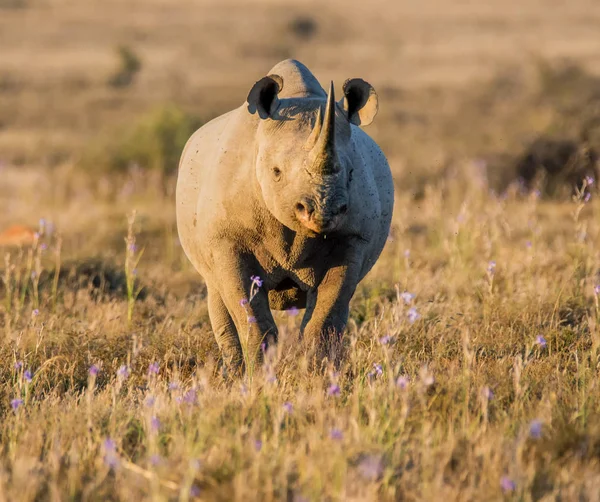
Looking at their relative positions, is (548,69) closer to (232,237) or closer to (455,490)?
(232,237)

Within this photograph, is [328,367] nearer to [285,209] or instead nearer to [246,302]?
[246,302]

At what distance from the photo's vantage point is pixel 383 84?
43.7 m

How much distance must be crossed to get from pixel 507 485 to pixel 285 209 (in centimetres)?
214

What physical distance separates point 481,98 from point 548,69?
8173 millimetres

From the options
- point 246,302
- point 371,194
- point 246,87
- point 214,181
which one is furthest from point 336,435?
point 246,87

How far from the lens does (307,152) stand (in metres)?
5.37

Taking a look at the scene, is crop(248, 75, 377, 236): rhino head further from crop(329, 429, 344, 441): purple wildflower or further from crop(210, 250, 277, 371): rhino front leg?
crop(329, 429, 344, 441): purple wildflower

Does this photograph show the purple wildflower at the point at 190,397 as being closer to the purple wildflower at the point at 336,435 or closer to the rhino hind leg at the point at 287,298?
the purple wildflower at the point at 336,435

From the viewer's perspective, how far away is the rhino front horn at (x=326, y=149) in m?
5.22

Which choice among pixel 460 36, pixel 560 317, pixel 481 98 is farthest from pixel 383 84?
pixel 560 317

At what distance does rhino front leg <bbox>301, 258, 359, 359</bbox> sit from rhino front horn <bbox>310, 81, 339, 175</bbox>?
0.91 meters

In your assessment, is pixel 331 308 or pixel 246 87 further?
pixel 246 87

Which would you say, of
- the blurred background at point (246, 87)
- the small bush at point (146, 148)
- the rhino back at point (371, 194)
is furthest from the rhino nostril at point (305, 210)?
the small bush at point (146, 148)

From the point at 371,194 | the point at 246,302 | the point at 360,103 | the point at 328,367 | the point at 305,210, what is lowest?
the point at 328,367
